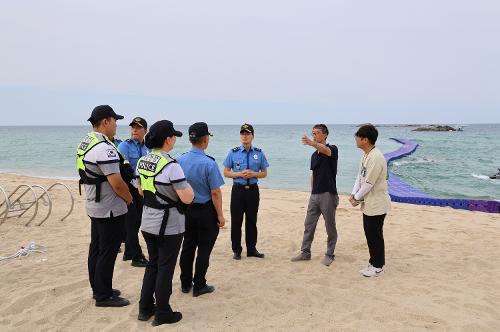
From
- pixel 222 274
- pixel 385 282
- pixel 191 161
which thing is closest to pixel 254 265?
pixel 222 274

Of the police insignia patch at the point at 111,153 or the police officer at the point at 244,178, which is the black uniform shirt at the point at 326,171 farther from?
the police insignia patch at the point at 111,153

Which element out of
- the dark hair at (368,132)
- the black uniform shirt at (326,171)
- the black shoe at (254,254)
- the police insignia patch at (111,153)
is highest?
the dark hair at (368,132)

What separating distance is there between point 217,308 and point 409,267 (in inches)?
117

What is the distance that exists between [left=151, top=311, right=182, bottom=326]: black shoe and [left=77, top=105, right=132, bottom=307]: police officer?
0.61m

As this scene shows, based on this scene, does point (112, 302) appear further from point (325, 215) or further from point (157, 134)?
point (325, 215)

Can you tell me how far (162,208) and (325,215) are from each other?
2.73m

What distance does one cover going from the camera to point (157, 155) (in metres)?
3.23

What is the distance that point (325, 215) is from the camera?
5195 millimetres

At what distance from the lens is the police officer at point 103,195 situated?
348cm

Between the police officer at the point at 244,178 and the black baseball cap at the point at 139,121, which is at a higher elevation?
the black baseball cap at the point at 139,121

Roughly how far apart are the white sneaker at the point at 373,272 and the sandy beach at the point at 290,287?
130 millimetres

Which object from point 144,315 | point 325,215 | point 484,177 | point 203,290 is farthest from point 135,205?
point 484,177

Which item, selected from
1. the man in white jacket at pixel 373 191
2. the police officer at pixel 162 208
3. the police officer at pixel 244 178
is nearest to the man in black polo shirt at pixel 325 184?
the man in white jacket at pixel 373 191

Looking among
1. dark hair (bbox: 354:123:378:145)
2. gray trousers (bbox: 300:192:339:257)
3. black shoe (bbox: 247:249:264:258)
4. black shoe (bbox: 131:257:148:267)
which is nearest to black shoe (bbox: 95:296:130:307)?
black shoe (bbox: 131:257:148:267)
